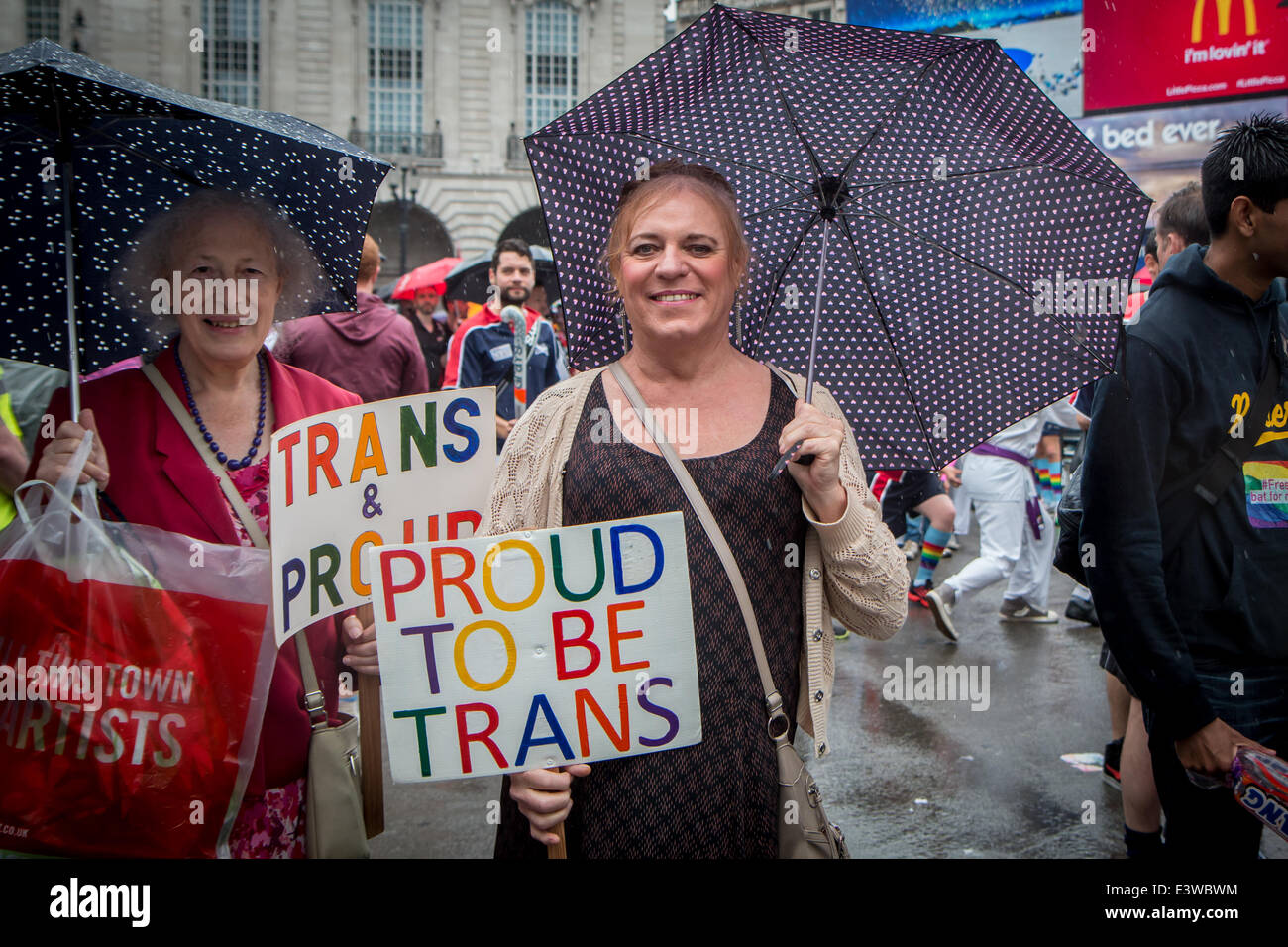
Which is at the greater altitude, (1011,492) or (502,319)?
(502,319)

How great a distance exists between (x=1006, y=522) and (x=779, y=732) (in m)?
5.53

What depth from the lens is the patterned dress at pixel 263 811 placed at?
2.14 m

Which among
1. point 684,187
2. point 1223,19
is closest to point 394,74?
point 1223,19

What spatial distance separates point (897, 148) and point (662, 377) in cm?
75

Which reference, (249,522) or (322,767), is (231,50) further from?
(322,767)

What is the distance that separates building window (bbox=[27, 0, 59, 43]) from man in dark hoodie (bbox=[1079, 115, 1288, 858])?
33.0m

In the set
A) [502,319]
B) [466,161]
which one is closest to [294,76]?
[466,161]

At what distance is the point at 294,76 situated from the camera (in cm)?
2953

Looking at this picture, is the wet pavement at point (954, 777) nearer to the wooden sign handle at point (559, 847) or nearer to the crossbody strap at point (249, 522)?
the crossbody strap at point (249, 522)

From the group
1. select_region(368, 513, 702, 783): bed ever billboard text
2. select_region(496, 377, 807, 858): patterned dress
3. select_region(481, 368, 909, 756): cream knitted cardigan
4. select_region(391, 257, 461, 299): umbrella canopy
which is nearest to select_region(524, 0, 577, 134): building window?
select_region(391, 257, 461, 299): umbrella canopy

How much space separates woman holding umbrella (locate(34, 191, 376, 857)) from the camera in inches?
84.5

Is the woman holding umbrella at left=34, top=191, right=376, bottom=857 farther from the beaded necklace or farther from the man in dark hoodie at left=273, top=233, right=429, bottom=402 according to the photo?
the man in dark hoodie at left=273, top=233, right=429, bottom=402

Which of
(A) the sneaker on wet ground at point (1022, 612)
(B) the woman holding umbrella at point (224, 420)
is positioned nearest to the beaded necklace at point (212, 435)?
(B) the woman holding umbrella at point (224, 420)

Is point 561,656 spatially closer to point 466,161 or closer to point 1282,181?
point 1282,181
